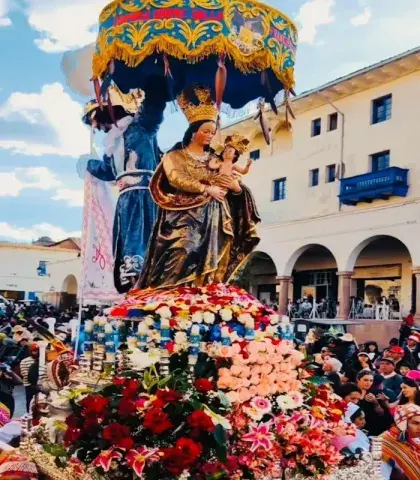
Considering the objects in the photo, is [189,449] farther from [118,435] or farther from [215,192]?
[215,192]

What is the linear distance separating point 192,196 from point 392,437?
8.65ft

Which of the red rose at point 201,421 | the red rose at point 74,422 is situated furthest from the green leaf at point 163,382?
the red rose at point 74,422

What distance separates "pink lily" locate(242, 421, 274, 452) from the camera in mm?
3898

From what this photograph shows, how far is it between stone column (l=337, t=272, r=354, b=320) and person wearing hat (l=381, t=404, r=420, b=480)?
2030 cm

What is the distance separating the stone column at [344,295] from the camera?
2570 cm

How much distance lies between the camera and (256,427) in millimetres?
4016

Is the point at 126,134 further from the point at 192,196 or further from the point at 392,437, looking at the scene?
the point at 392,437

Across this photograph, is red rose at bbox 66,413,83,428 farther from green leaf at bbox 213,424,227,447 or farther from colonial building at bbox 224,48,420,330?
colonial building at bbox 224,48,420,330

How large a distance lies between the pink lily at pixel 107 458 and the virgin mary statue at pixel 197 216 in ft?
8.50

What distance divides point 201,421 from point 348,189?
24872 millimetres

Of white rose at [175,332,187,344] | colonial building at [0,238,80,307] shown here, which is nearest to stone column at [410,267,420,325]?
white rose at [175,332,187,344]

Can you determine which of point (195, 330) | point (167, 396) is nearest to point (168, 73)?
point (195, 330)

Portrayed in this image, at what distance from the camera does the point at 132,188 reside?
32.2 feet

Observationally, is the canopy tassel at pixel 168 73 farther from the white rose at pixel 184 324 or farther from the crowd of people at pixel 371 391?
the crowd of people at pixel 371 391
